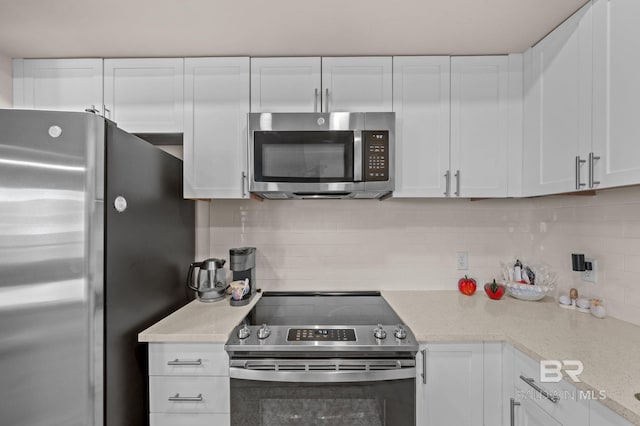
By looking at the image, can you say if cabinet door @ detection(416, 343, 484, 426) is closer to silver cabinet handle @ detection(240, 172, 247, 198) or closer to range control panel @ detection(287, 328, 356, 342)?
range control panel @ detection(287, 328, 356, 342)

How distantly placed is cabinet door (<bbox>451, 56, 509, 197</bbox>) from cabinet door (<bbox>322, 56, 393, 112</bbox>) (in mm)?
394

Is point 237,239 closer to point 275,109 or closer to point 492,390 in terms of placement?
point 275,109

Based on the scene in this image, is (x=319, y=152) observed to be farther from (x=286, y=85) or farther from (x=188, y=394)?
(x=188, y=394)

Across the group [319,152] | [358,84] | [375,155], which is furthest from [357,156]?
[358,84]

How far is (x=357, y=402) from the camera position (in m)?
1.38

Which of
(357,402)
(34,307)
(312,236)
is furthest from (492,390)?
(34,307)

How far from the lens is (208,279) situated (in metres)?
1.90

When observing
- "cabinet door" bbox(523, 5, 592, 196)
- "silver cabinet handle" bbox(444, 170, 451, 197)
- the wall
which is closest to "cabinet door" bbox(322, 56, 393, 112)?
"silver cabinet handle" bbox(444, 170, 451, 197)

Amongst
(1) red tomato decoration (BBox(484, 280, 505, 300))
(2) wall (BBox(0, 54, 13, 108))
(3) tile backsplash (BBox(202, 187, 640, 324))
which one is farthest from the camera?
(3) tile backsplash (BBox(202, 187, 640, 324))

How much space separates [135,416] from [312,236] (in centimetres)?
131

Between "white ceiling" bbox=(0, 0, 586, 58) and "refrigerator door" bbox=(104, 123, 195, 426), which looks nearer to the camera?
"refrigerator door" bbox=(104, 123, 195, 426)

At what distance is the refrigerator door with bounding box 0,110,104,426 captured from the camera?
1.19m

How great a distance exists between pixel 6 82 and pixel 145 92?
0.77 m

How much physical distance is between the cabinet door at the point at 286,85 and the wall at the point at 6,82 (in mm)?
1390
